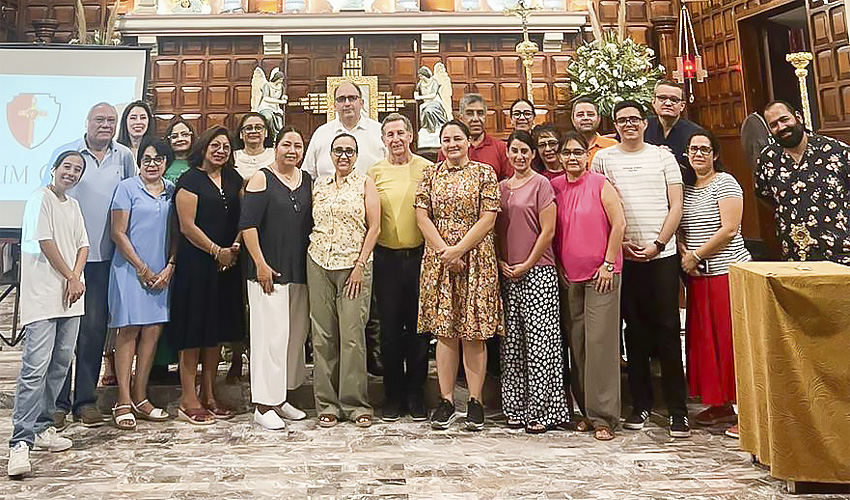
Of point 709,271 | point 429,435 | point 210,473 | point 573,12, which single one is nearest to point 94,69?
point 210,473

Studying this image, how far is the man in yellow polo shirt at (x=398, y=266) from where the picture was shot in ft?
10.8

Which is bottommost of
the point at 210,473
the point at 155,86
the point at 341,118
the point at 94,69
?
the point at 210,473

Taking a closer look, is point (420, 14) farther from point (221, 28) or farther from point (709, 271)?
point (709, 271)

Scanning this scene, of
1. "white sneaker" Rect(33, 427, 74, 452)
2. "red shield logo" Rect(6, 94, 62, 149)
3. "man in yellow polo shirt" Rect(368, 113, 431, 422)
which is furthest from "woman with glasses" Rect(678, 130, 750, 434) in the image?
"red shield logo" Rect(6, 94, 62, 149)

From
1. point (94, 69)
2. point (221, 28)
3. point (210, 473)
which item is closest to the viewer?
point (210, 473)

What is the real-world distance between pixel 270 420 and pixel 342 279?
2.50ft

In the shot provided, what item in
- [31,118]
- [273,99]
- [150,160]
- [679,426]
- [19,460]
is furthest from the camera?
[273,99]

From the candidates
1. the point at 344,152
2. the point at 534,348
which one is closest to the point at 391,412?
the point at 534,348

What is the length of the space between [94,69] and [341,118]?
175 centimetres

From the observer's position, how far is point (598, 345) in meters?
2.99

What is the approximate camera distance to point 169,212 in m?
3.30

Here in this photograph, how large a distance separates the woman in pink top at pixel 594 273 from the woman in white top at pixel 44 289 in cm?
212

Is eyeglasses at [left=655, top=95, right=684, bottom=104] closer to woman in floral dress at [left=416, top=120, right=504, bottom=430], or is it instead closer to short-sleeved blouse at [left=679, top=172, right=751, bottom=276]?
short-sleeved blouse at [left=679, top=172, right=751, bottom=276]

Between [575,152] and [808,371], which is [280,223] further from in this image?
[808,371]
